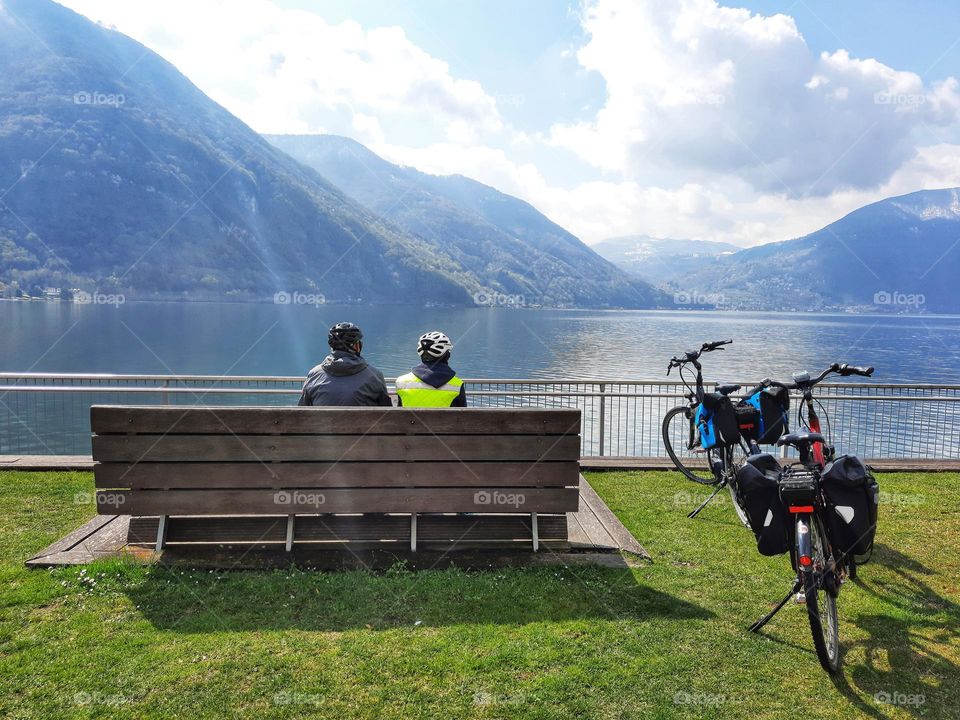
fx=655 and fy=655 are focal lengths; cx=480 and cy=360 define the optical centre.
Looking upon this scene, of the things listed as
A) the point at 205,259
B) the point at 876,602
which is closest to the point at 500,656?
the point at 876,602

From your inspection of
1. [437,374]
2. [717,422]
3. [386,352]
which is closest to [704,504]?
[717,422]

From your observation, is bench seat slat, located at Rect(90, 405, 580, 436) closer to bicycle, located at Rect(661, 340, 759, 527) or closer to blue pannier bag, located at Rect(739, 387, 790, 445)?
bicycle, located at Rect(661, 340, 759, 527)

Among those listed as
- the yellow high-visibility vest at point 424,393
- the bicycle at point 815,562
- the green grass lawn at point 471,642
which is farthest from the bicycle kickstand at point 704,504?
the yellow high-visibility vest at point 424,393

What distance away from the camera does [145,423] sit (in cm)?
473

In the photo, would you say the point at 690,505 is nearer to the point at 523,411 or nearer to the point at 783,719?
the point at 523,411

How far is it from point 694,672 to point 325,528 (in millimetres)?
2965

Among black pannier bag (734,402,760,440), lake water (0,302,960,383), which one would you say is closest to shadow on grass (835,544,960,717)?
black pannier bag (734,402,760,440)

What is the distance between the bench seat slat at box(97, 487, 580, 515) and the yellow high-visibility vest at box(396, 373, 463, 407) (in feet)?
3.03

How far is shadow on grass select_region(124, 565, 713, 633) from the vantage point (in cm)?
421

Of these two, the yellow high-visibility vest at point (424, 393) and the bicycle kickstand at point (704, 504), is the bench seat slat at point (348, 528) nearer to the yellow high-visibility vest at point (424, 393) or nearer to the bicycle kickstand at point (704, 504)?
the yellow high-visibility vest at point (424, 393)

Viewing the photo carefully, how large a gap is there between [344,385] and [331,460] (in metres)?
0.83

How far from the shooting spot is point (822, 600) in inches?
157

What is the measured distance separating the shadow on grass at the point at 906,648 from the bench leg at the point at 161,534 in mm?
4729

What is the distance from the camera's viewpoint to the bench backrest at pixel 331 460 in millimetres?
4777
